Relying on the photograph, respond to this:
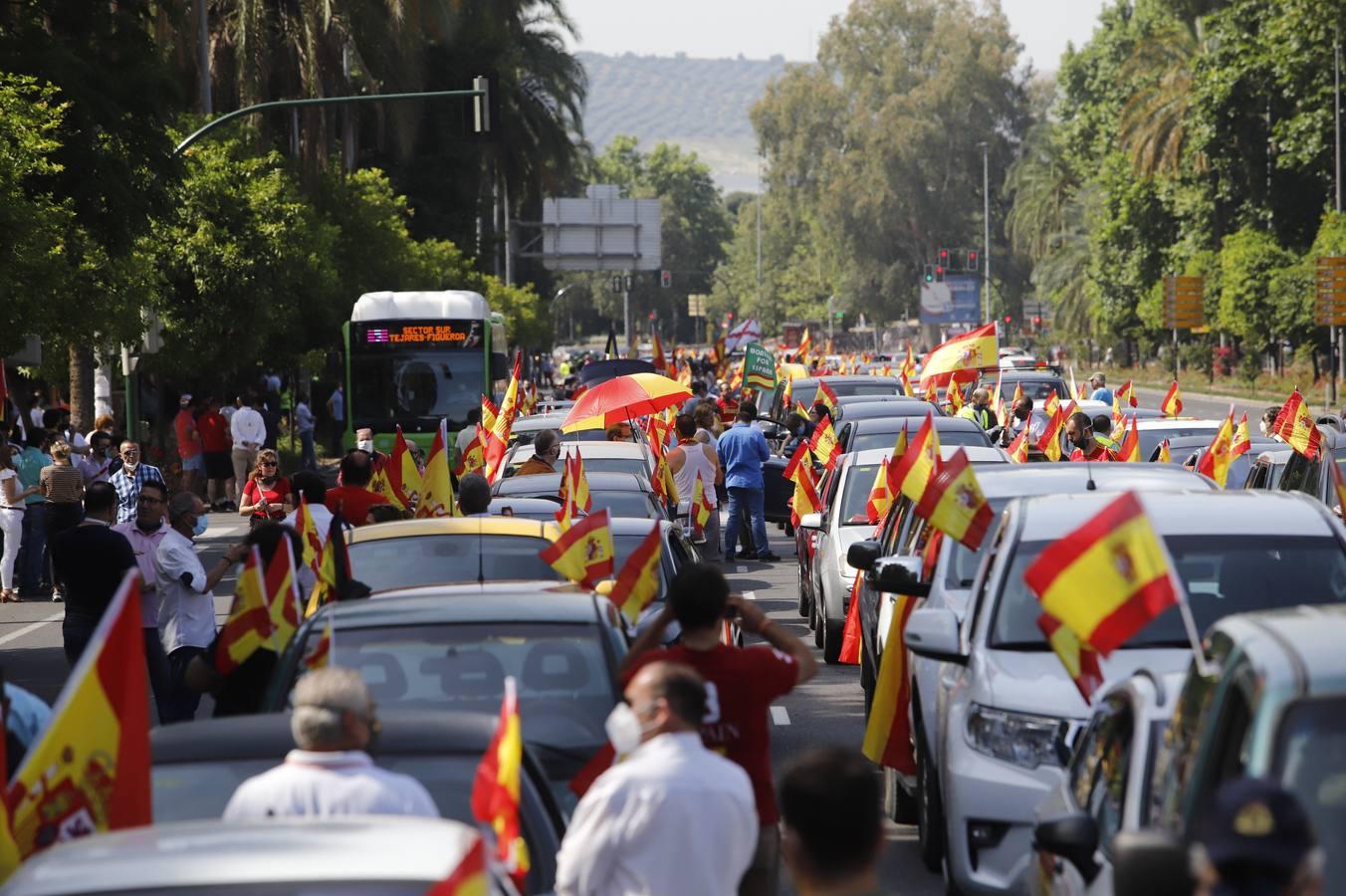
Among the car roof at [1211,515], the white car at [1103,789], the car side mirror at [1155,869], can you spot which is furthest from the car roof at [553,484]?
the car side mirror at [1155,869]

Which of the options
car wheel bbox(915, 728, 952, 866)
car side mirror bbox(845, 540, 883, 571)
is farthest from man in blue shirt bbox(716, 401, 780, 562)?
car wheel bbox(915, 728, 952, 866)

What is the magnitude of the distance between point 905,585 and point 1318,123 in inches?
2159

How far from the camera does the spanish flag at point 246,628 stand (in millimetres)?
9578

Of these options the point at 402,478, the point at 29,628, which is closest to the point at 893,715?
the point at 402,478

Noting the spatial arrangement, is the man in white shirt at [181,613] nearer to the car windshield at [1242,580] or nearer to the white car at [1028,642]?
the white car at [1028,642]

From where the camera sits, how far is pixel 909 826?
402 inches

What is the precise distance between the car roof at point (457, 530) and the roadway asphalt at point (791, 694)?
1.77m

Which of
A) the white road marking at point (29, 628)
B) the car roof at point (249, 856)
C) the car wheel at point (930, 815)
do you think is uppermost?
the car roof at point (249, 856)

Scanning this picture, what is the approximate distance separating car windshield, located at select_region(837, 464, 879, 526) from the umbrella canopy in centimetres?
336

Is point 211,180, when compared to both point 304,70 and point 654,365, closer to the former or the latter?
point 654,365

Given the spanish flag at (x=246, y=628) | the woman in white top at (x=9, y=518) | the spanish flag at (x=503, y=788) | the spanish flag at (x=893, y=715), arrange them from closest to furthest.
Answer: the spanish flag at (x=503, y=788), the spanish flag at (x=246, y=628), the spanish flag at (x=893, y=715), the woman in white top at (x=9, y=518)

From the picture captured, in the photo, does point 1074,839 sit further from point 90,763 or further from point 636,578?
point 636,578

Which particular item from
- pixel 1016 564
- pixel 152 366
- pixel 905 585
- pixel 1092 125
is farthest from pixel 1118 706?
pixel 1092 125

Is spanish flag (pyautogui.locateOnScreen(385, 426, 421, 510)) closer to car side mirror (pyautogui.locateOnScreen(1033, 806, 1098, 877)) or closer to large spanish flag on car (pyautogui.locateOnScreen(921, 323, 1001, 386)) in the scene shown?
large spanish flag on car (pyautogui.locateOnScreen(921, 323, 1001, 386))
